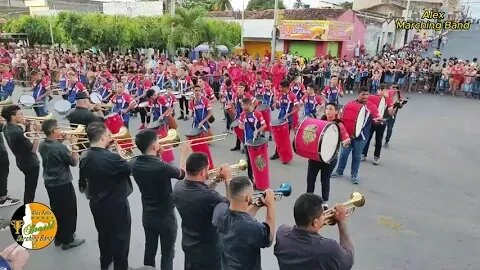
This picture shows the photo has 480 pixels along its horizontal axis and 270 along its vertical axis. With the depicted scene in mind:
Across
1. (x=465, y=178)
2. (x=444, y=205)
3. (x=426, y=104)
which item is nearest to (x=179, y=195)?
(x=444, y=205)

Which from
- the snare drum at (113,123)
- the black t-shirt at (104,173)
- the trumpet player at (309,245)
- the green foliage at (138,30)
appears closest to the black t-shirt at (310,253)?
the trumpet player at (309,245)

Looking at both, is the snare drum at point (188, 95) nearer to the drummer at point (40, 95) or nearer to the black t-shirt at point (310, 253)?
the drummer at point (40, 95)

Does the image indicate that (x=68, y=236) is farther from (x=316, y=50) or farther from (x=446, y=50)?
(x=446, y=50)

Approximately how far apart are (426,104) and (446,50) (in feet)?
73.4

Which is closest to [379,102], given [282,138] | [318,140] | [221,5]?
[282,138]

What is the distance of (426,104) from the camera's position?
15883mm

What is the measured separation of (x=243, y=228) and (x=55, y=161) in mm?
2755

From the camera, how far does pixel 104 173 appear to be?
369 cm

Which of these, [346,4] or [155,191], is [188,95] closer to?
[155,191]

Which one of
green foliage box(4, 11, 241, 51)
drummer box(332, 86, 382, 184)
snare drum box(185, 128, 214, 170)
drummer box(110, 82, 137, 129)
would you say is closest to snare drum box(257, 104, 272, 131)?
drummer box(332, 86, 382, 184)

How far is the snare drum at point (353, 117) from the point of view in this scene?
6.54 meters

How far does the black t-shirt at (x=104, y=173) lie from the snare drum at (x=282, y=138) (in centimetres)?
459

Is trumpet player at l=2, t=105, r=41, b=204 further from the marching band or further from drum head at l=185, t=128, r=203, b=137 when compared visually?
drum head at l=185, t=128, r=203, b=137

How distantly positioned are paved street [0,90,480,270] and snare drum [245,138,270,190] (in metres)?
0.55
